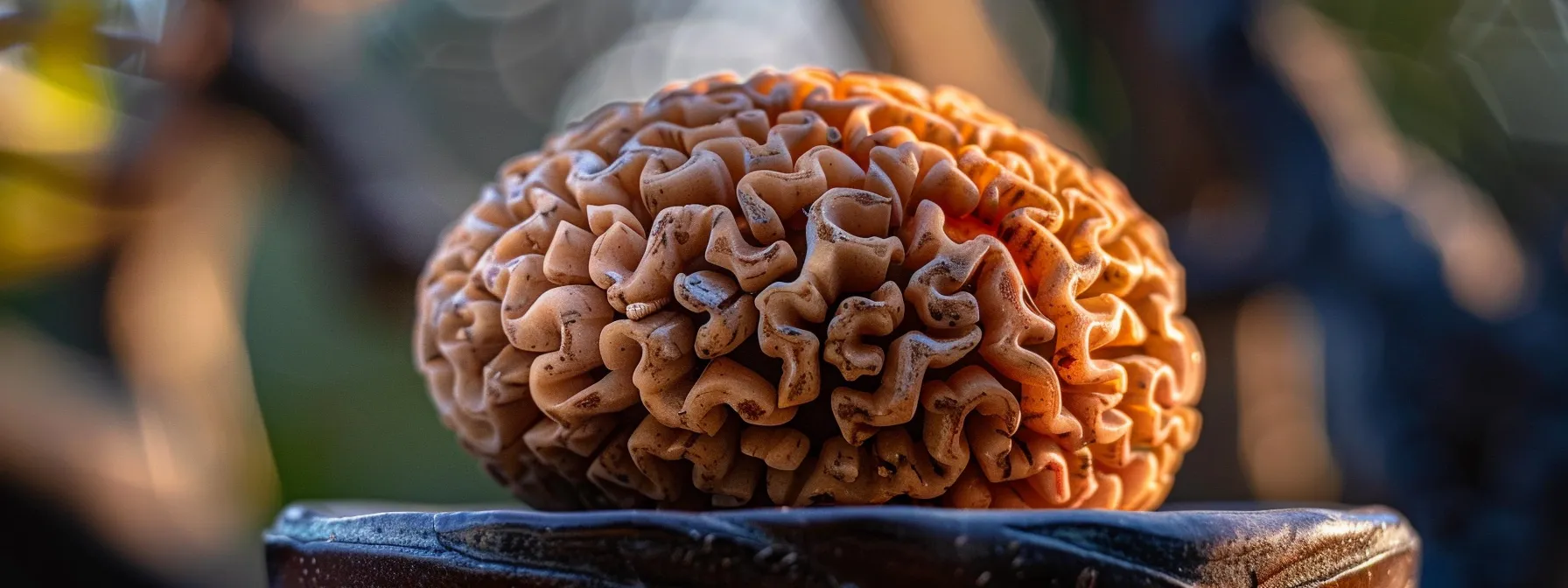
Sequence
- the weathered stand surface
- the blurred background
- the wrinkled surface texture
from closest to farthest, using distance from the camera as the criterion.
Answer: the weathered stand surface → the wrinkled surface texture → the blurred background

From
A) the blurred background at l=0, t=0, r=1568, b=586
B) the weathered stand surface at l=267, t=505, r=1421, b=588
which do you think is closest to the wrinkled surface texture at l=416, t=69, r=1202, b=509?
the weathered stand surface at l=267, t=505, r=1421, b=588

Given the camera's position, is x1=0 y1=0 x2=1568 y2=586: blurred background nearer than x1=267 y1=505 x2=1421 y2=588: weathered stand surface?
No

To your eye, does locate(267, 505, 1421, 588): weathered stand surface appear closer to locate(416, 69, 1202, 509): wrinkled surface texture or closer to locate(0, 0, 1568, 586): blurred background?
locate(416, 69, 1202, 509): wrinkled surface texture

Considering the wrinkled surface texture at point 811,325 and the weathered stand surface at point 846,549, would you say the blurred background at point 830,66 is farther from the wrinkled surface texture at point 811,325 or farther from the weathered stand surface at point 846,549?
the weathered stand surface at point 846,549

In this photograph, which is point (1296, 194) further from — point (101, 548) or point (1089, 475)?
point (101, 548)

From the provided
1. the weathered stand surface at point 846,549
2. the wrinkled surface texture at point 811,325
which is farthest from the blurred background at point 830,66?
the weathered stand surface at point 846,549

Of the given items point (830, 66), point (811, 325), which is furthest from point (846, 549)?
point (830, 66)
